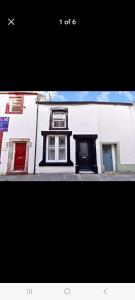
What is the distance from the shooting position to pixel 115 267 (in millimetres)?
670

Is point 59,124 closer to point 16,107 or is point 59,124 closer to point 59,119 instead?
point 59,119

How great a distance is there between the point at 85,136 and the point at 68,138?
0.42 metres

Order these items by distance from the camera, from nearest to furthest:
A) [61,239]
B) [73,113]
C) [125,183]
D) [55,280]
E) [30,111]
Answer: [55,280] < [61,239] < [125,183] < [30,111] < [73,113]

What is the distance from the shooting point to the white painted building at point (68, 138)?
287cm

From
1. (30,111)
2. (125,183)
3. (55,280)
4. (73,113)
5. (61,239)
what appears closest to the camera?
(55,280)

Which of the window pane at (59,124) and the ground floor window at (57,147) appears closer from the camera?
the ground floor window at (57,147)

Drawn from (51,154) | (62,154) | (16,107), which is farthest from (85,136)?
(16,107)

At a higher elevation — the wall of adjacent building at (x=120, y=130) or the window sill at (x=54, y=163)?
the wall of adjacent building at (x=120, y=130)

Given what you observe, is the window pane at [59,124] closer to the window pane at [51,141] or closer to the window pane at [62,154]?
the window pane at [51,141]
